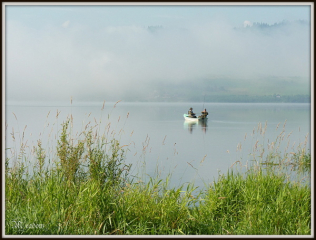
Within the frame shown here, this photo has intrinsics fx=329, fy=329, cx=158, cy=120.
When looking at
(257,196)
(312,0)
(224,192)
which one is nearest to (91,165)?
(224,192)

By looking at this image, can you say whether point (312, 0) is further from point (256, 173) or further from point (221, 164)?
point (221, 164)

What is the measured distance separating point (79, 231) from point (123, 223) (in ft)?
1.54

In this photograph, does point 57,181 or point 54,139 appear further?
point 54,139

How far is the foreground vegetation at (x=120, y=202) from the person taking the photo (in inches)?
133

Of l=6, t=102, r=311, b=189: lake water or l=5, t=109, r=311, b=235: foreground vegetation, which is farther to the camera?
l=6, t=102, r=311, b=189: lake water

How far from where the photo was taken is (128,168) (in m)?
4.73

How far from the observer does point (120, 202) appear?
3805mm

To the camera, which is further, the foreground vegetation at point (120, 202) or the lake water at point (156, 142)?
the lake water at point (156, 142)

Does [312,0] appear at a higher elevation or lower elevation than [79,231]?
higher

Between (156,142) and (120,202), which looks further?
(156,142)

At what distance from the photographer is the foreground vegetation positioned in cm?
338

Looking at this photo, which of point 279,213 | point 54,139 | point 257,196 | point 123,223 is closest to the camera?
point 123,223

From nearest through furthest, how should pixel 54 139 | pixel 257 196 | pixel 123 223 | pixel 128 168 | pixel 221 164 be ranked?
pixel 123 223
pixel 257 196
pixel 128 168
pixel 54 139
pixel 221 164

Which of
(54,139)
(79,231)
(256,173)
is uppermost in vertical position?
(54,139)
